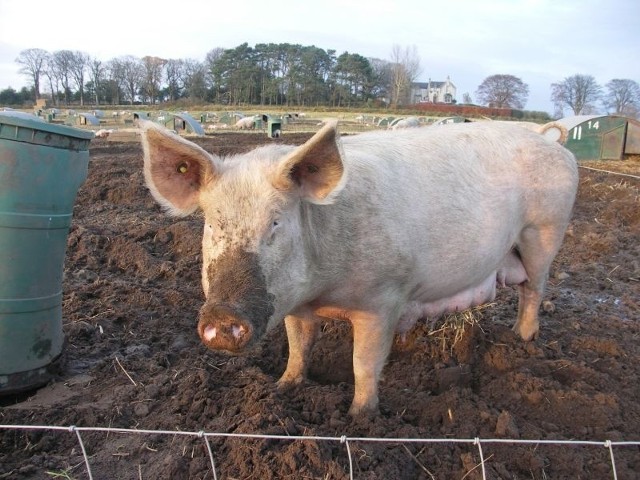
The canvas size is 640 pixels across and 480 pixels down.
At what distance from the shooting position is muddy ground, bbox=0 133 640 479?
2.90 m

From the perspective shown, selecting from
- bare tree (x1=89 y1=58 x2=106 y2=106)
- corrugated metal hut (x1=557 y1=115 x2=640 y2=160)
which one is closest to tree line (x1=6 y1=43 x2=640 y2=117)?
bare tree (x1=89 y1=58 x2=106 y2=106)

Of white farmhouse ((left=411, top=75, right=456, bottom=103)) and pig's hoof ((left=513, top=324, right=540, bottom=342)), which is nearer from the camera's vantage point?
pig's hoof ((left=513, top=324, right=540, bottom=342))

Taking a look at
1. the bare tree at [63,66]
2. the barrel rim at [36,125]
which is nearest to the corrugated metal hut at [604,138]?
the barrel rim at [36,125]

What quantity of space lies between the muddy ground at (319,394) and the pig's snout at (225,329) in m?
0.65

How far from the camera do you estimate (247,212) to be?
8.86 feet

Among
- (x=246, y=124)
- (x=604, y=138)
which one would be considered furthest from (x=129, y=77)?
(x=604, y=138)

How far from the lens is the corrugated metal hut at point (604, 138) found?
18.1m

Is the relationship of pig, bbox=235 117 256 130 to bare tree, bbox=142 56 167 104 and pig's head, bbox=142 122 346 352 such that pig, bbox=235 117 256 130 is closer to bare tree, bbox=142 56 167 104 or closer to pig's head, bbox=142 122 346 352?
pig's head, bbox=142 122 346 352

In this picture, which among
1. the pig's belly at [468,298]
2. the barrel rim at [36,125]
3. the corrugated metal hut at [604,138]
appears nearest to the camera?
the barrel rim at [36,125]

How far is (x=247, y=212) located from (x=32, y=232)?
1.56 meters

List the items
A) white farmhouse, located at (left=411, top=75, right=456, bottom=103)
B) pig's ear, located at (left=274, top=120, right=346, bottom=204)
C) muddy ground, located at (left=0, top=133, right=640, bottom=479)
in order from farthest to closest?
1. white farmhouse, located at (left=411, top=75, right=456, bottom=103)
2. muddy ground, located at (left=0, top=133, right=640, bottom=479)
3. pig's ear, located at (left=274, top=120, right=346, bottom=204)

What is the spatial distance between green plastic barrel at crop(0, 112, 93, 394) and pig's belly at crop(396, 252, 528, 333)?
229 centimetres

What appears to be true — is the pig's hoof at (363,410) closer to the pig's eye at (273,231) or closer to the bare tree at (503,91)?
the pig's eye at (273,231)

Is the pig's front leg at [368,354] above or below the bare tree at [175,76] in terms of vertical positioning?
below
